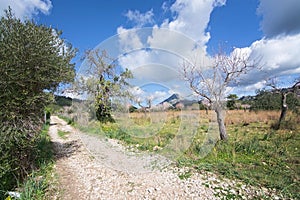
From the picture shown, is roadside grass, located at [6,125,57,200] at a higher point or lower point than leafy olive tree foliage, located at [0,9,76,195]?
lower

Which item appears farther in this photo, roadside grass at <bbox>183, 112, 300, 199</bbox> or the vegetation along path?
roadside grass at <bbox>183, 112, 300, 199</bbox>

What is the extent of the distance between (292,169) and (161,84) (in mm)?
6813

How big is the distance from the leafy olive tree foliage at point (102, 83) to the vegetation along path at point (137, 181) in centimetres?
1120

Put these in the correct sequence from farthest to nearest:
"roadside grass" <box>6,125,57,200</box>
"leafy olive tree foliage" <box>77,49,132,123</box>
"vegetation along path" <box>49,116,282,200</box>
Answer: "leafy olive tree foliage" <box>77,49,132,123</box> → "vegetation along path" <box>49,116,282,200</box> → "roadside grass" <box>6,125,57,200</box>

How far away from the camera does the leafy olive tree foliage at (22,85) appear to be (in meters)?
3.94

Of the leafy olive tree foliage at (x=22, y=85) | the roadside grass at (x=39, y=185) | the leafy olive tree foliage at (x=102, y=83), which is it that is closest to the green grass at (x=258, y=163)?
the roadside grass at (x=39, y=185)

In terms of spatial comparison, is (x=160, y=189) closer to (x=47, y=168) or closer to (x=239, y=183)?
(x=239, y=183)

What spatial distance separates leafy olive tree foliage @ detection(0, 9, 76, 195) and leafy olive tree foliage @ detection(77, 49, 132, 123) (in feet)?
40.5

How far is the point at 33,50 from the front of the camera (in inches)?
176

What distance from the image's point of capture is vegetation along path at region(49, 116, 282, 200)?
3928 millimetres

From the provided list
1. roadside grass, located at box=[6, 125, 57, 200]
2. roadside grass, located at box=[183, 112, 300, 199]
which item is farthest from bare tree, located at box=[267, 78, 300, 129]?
roadside grass, located at box=[6, 125, 57, 200]

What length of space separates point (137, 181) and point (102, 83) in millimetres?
14451

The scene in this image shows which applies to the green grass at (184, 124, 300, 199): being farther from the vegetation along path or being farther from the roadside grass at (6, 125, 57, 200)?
the roadside grass at (6, 125, 57, 200)

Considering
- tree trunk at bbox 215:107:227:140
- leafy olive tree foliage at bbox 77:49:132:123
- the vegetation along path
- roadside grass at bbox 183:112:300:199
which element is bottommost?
the vegetation along path
